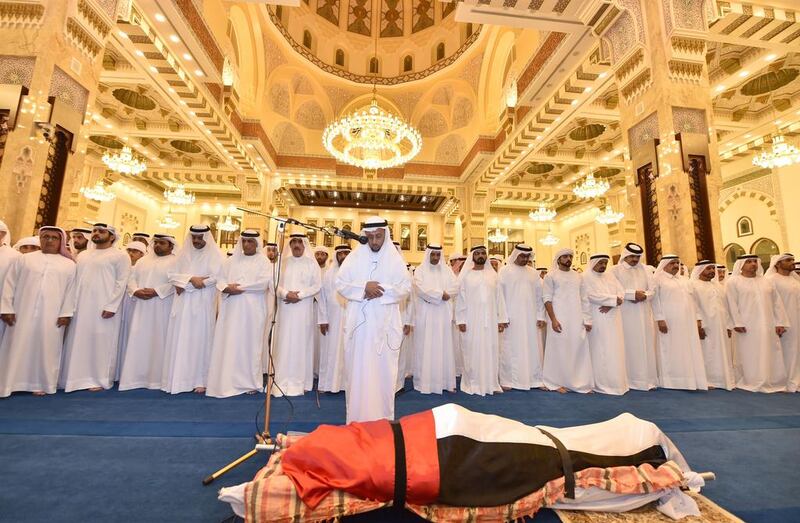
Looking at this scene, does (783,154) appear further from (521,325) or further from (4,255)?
(4,255)

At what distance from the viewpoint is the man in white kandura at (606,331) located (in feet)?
13.0

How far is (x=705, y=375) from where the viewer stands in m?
4.24

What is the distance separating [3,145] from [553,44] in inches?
324

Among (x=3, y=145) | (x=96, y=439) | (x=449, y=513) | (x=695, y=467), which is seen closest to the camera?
(x=449, y=513)

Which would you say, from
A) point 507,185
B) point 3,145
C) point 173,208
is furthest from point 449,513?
point 173,208

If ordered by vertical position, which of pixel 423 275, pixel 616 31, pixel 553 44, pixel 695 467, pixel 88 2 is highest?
pixel 553 44

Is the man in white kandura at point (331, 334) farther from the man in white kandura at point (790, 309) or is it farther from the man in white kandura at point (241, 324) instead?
the man in white kandura at point (790, 309)

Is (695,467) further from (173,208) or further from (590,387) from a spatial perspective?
(173,208)

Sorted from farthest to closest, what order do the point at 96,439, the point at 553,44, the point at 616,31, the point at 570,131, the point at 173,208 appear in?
the point at 173,208 → the point at 570,131 → the point at 553,44 → the point at 616,31 → the point at 96,439

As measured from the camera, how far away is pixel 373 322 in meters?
2.82

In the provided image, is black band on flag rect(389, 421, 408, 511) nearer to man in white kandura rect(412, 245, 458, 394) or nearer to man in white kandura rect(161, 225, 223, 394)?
man in white kandura rect(412, 245, 458, 394)

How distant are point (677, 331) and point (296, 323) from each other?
170 inches

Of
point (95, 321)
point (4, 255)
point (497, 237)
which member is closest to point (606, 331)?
point (95, 321)

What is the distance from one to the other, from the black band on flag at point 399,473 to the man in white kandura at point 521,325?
3.02m
